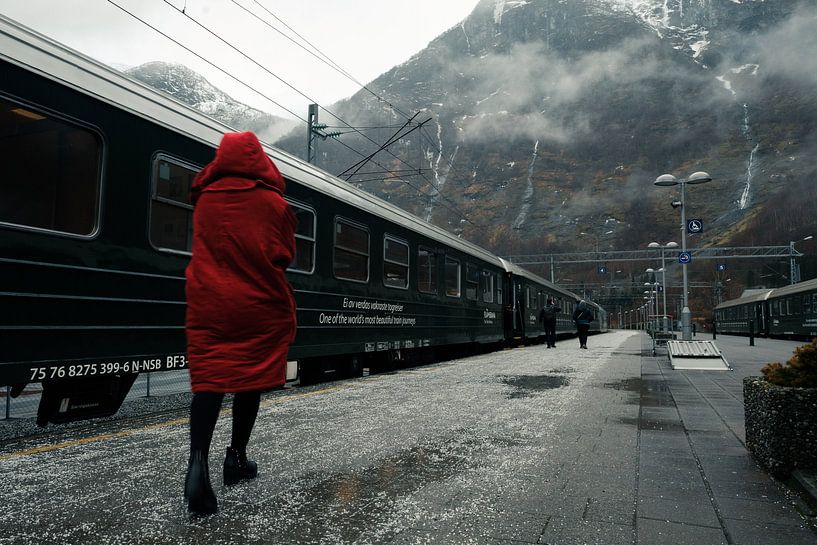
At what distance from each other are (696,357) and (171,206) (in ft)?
33.0

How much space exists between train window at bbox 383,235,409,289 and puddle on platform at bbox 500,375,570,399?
2.45 meters

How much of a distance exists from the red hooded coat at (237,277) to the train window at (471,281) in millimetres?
11272

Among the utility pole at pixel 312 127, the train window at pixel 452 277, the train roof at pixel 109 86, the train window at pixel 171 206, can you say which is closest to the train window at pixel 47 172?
the train roof at pixel 109 86

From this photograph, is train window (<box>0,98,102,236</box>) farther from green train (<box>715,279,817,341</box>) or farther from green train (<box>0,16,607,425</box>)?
green train (<box>715,279,817,341</box>)

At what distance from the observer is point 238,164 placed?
2.78 meters

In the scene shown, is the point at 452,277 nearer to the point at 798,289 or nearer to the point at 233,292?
the point at 233,292

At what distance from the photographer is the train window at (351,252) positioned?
813 cm

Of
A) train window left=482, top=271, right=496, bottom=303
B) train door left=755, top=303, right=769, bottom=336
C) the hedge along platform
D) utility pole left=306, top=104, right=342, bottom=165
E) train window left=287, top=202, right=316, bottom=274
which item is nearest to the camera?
train window left=287, top=202, right=316, bottom=274

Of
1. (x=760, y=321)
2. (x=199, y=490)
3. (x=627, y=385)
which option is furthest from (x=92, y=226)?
(x=760, y=321)

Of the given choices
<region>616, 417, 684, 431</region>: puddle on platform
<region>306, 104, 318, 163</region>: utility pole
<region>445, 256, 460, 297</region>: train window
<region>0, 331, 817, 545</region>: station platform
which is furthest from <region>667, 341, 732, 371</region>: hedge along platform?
<region>306, 104, 318, 163</region>: utility pole

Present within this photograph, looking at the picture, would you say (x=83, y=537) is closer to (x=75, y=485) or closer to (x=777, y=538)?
(x=75, y=485)

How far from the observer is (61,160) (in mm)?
4262

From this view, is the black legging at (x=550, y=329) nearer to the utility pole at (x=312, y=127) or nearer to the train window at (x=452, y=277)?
the train window at (x=452, y=277)

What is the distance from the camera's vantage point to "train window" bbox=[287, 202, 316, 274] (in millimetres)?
7180
